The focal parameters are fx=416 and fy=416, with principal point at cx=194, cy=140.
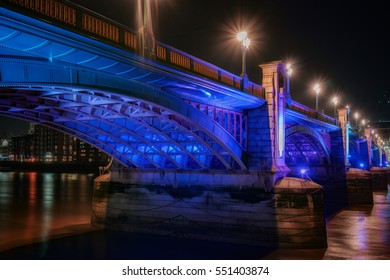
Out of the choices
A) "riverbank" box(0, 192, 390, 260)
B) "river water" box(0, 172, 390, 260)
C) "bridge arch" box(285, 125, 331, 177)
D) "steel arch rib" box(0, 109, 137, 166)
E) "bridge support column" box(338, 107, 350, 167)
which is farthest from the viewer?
"bridge support column" box(338, 107, 350, 167)

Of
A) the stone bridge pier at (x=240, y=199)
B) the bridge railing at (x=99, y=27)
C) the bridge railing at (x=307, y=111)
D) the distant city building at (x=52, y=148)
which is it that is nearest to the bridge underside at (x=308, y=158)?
the bridge railing at (x=307, y=111)

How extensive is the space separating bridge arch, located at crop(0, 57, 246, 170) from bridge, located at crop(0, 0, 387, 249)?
0.04m

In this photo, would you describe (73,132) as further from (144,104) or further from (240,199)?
(240,199)

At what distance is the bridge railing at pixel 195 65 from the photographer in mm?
14230

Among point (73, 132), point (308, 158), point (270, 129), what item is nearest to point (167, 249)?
point (73, 132)

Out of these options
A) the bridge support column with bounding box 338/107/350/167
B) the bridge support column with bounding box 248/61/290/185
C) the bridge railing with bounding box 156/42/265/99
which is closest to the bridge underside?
the bridge support column with bounding box 338/107/350/167

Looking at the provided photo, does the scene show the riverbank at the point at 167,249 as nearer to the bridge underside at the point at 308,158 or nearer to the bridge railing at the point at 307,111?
the bridge railing at the point at 307,111

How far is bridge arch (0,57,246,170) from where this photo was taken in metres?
11.1

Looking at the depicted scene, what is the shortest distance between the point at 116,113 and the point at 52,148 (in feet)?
453

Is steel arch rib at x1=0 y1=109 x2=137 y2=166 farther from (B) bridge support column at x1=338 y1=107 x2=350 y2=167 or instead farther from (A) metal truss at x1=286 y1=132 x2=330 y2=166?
(B) bridge support column at x1=338 y1=107 x2=350 y2=167

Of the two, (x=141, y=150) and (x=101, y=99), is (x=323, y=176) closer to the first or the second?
Answer: (x=141, y=150)

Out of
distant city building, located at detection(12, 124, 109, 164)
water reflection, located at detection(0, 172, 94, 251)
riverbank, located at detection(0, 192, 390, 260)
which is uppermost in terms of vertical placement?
distant city building, located at detection(12, 124, 109, 164)

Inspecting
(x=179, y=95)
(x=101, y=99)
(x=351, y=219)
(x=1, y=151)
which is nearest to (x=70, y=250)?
(x=101, y=99)

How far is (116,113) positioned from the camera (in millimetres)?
16734
